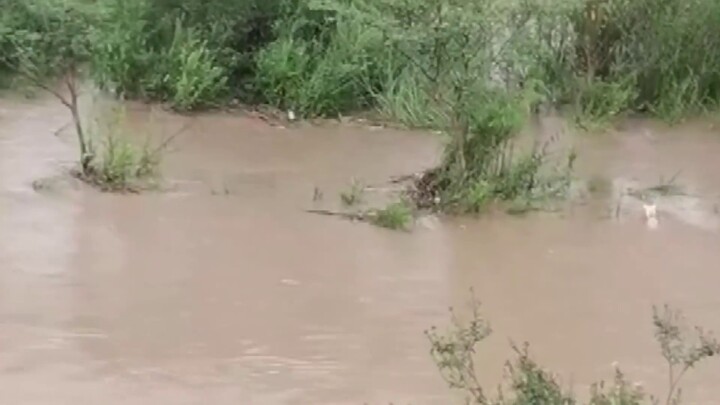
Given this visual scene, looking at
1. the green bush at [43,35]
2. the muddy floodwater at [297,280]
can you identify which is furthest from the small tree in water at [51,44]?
the muddy floodwater at [297,280]

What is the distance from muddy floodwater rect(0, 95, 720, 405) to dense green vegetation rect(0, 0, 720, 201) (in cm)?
88

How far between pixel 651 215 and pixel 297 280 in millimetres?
2555

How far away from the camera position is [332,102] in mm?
10203

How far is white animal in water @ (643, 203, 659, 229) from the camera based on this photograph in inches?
307

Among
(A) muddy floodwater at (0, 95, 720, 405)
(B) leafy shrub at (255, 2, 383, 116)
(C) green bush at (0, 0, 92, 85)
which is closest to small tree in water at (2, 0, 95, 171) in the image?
(C) green bush at (0, 0, 92, 85)

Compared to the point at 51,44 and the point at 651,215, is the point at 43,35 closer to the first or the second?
the point at 51,44

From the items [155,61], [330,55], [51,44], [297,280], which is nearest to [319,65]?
[330,55]

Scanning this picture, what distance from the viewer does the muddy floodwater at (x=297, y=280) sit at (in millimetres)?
5258

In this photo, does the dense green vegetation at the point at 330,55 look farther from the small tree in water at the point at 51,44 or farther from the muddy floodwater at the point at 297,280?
the muddy floodwater at the point at 297,280

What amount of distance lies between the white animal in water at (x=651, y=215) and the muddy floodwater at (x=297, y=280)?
1.8 inches

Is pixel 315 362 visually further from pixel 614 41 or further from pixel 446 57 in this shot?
pixel 614 41

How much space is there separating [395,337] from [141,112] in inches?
183

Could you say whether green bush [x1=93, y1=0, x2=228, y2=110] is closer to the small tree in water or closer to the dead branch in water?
the small tree in water

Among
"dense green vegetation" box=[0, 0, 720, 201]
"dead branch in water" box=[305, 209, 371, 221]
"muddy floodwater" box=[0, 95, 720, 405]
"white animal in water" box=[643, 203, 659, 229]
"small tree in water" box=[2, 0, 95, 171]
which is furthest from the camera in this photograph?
"dense green vegetation" box=[0, 0, 720, 201]
